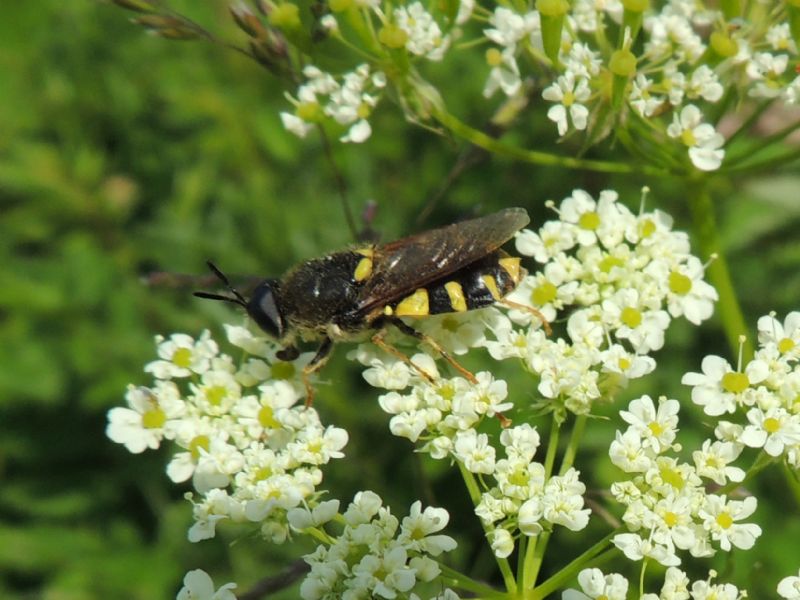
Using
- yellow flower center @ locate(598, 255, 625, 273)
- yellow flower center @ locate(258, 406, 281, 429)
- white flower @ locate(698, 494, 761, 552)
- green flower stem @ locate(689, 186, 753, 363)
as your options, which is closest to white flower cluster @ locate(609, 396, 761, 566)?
white flower @ locate(698, 494, 761, 552)

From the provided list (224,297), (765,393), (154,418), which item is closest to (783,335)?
(765,393)

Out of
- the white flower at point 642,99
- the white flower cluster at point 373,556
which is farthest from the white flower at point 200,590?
the white flower at point 642,99

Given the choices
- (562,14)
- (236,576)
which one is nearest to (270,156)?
(236,576)

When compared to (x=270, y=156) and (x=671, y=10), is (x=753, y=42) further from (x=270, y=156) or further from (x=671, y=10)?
(x=270, y=156)

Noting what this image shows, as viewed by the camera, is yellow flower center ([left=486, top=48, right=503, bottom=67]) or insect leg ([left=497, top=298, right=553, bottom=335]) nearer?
insect leg ([left=497, top=298, right=553, bottom=335])

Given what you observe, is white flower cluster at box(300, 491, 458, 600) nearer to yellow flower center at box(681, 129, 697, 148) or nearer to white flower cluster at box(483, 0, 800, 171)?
white flower cluster at box(483, 0, 800, 171)

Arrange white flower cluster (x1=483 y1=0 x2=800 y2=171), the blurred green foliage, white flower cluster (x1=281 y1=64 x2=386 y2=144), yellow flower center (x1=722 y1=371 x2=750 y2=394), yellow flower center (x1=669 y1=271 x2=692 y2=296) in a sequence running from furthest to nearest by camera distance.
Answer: the blurred green foliage
white flower cluster (x1=281 y1=64 x2=386 y2=144)
yellow flower center (x1=669 y1=271 x2=692 y2=296)
white flower cluster (x1=483 y1=0 x2=800 y2=171)
yellow flower center (x1=722 y1=371 x2=750 y2=394)

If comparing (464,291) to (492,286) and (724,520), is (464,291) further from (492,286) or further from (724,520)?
(724,520)
